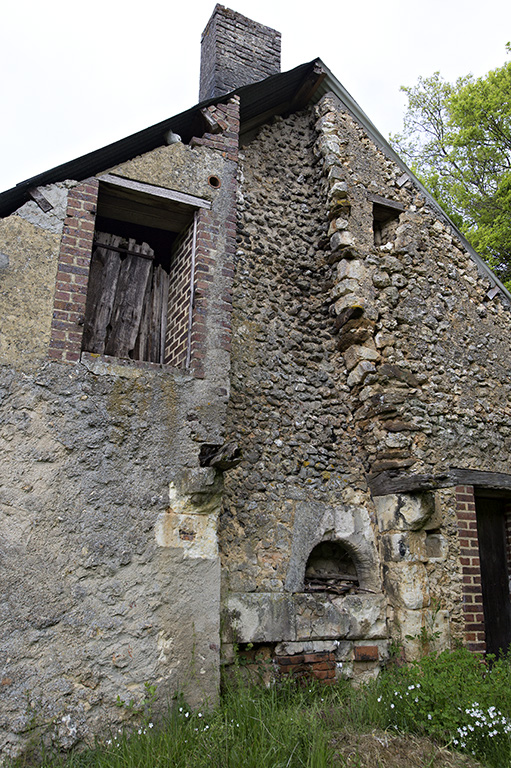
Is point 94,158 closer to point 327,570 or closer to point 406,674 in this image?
point 327,570

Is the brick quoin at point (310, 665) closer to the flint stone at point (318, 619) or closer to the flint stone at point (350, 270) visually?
the flint stone at point (318, 619)

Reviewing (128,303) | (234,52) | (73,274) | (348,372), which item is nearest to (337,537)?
(348,372)

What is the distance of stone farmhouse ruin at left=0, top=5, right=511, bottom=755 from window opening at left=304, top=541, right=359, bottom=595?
0.10 ft

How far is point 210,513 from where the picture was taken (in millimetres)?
4512

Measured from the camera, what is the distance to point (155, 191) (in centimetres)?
496

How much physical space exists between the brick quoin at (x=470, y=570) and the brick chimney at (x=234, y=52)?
6.73 m

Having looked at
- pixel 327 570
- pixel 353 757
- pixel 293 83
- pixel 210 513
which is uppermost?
pixel 293 83

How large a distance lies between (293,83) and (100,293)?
13.6ft

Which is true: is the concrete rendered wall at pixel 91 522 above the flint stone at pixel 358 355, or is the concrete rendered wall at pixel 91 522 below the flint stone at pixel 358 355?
below

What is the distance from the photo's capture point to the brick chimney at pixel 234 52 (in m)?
8.53

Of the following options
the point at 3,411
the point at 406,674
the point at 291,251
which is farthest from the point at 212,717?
the point at 291,251

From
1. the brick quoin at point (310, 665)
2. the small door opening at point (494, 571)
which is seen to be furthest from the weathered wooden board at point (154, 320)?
the small door opening at point (494, 571)

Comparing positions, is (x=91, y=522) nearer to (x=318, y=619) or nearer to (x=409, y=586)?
(x=318, y=619)

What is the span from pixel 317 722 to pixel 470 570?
267 centimetres
